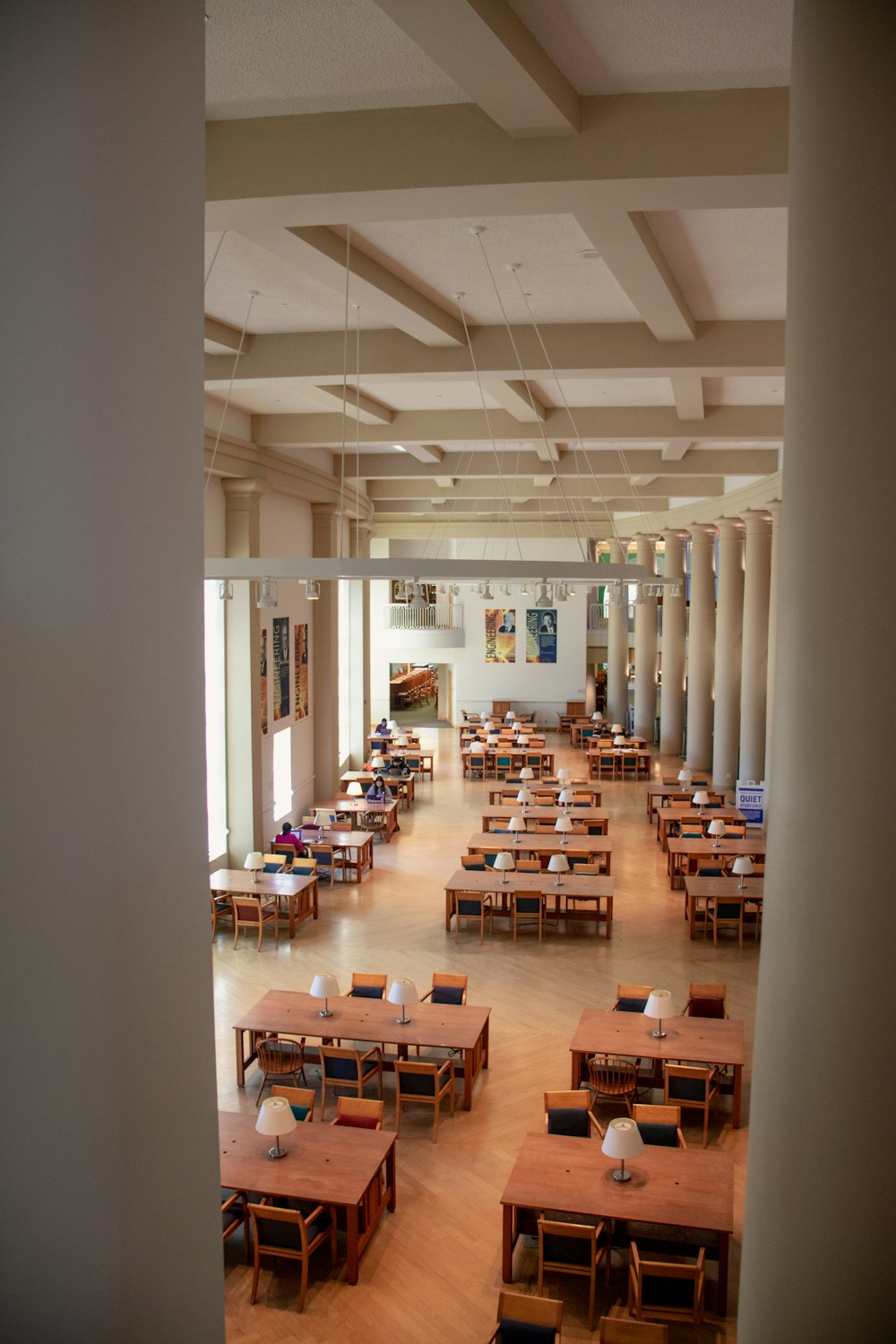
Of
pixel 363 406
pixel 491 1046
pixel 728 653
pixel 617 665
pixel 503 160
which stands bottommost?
pixel 491 1046

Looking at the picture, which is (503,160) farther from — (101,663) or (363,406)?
(363,406)

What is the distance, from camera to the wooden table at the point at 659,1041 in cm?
810

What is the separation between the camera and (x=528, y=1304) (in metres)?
5.60

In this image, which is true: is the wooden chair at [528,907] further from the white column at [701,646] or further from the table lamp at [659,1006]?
the white column at [701,646]

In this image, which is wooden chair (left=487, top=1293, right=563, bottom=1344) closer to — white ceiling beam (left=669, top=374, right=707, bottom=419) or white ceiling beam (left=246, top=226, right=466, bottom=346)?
white ceiling beam (left=246, top=226, right=466, bottom=346)

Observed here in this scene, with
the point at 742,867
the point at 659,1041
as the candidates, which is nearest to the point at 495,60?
the point at 659,1041

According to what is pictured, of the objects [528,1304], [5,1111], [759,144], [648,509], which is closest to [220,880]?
[528,1304]

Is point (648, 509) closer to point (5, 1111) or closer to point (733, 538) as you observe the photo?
point (733, 538)

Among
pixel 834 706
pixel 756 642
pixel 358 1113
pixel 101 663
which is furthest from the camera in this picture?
pixel 756 642

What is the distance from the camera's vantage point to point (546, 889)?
12.5 meters

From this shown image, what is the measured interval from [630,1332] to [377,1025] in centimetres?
361

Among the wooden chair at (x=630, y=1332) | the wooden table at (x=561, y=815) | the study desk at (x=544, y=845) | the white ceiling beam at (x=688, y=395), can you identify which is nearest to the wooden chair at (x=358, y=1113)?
the wooden chair at (x=630, y=1332)

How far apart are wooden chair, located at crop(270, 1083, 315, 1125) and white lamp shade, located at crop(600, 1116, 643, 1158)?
241cm

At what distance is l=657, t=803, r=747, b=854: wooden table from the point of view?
16.1m
